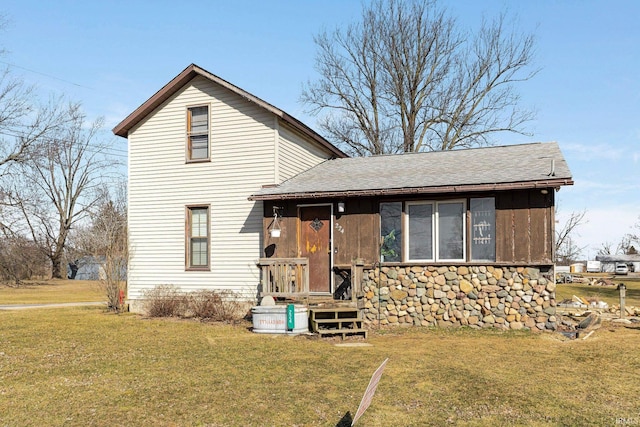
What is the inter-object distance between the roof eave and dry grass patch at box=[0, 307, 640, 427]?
3.09m

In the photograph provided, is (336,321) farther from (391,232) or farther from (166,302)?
(166,302)

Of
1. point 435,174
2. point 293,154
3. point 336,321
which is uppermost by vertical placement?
point 293,154

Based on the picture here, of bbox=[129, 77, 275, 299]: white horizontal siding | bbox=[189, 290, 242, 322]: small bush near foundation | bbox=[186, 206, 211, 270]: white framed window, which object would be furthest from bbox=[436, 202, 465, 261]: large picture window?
bbox=[186, 206, 211, 270]: white framed window

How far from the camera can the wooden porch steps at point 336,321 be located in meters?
11.6

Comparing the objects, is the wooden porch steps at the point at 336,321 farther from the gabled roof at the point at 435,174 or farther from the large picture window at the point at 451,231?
the gabled roof at the point at 435,174

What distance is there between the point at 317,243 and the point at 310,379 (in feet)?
22.1

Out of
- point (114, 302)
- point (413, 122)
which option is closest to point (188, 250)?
point (114, 302)

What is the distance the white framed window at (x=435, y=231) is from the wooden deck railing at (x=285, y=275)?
2.58 meters

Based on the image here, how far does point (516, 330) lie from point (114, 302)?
11762mm

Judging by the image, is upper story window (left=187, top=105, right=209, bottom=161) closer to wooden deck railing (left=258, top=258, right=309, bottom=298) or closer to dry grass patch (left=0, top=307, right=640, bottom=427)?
wooden deck railing (left=258, top=258, right=309, bottom=298)

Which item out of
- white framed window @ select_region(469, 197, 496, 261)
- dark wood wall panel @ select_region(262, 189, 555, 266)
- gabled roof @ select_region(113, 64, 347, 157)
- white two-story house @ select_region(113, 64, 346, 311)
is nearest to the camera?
dark wood wall panel @ select_region(262, 189, 555, 266)

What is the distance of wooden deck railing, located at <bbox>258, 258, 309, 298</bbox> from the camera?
1341 cm

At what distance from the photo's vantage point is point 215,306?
14.6 m

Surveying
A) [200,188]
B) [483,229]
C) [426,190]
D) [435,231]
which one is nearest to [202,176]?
[200,188]
